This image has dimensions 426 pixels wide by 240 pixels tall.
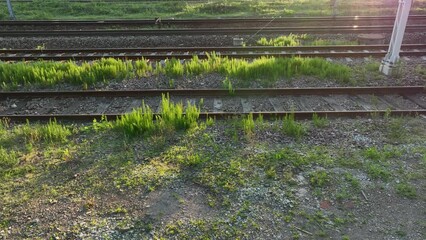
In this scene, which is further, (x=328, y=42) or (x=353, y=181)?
(x=328, y=42)

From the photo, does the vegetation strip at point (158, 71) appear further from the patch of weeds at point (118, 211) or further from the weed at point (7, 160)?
the patch of weeds at point (118, 211)

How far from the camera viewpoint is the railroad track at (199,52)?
11.0 metres

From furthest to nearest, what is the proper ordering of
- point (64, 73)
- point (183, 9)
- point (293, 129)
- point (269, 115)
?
point (183, 9) < point (64, 73) < point (269, 115) < point (293, 129)

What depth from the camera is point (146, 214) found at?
4.43 meters

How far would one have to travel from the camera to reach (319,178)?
5047mm

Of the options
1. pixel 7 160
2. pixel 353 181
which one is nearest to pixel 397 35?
pixel 353 181

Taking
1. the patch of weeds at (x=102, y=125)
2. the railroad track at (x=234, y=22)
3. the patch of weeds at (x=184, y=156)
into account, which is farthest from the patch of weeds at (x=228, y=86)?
the railroad track at (x=234, y=22)

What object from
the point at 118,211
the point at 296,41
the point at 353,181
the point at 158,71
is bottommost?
the point at 118,211

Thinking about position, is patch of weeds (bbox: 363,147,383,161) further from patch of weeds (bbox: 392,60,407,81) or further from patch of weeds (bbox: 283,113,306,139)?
patch of weeds (bbox: 392,60,407,81)

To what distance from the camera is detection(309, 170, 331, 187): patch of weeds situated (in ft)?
16.3

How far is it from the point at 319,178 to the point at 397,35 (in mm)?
5942

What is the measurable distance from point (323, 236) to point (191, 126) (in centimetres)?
327

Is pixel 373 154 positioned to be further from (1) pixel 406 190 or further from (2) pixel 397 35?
(2) pixel 397 35

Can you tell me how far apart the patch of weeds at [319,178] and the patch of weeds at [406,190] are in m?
0.93
